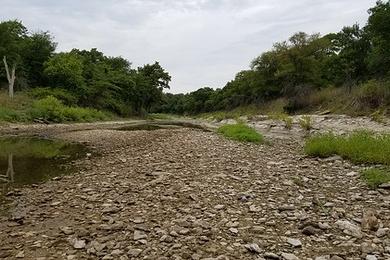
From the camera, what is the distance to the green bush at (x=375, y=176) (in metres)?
7.57

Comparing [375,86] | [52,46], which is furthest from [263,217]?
[52,46]

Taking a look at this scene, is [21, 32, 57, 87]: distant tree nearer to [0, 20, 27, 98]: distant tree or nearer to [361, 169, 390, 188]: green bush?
[0, 20, 27, 98]: distant tree

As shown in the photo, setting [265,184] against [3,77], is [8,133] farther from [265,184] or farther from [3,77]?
[3,77]

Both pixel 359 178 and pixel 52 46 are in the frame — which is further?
pixel 52 46

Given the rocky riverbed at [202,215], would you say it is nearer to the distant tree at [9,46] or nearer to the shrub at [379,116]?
the shrub at [379,116]

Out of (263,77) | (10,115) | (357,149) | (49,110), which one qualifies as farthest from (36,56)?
(357,149)

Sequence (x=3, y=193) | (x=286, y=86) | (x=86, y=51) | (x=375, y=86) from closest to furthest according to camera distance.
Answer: (x=3, y=193) < (x=375, y=86) < (x=286, y=86) < (x=86, y=51)

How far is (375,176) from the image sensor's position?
788cm

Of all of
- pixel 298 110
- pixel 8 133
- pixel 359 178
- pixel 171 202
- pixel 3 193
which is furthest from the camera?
pixel 298 110

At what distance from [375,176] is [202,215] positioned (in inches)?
165

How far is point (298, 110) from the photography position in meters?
45.1

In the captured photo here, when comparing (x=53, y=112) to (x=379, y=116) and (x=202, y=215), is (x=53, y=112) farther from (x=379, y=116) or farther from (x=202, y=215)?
(x=202, y=215)

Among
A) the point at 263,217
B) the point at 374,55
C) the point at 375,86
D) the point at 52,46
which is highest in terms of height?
the point at 52,46

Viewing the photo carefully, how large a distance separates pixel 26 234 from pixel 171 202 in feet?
7.99
